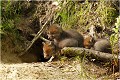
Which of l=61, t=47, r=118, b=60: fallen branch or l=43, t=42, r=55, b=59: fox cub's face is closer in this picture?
l=61, t=47, r=118, b=60: fallen branch

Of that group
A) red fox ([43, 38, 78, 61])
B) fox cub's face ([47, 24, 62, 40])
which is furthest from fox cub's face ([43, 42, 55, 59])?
fox cub's face ([47, 24, 62, 40])

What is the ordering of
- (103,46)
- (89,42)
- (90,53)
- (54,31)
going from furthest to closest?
(54,31) → (89,42) → (103,46) → (90,53)

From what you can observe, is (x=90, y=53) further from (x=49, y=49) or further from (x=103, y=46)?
(x=49, y=49)

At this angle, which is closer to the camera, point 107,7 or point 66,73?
point 66,73

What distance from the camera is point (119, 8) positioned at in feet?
20.0

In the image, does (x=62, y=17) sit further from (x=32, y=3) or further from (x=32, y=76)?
(x=32, y=76)

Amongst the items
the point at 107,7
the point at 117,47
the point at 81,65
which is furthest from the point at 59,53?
the point at 107,7

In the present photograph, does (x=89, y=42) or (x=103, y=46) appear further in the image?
(x=89, y=42)

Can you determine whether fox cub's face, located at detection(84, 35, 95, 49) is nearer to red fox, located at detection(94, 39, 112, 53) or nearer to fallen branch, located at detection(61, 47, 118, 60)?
red fox, located at detection(94, 39, 112, 53)

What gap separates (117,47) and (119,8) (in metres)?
1.53

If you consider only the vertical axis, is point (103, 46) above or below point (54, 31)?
below

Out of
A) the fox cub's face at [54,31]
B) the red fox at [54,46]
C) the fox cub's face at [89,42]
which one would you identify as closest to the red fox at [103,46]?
the fox cub's face at [89,42]

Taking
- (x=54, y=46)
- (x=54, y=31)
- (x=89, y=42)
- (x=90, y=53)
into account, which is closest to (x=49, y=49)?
(x=54, y=46)

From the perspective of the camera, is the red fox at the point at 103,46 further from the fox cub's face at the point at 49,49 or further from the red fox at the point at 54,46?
the fox cub's face at the point at 49,49
